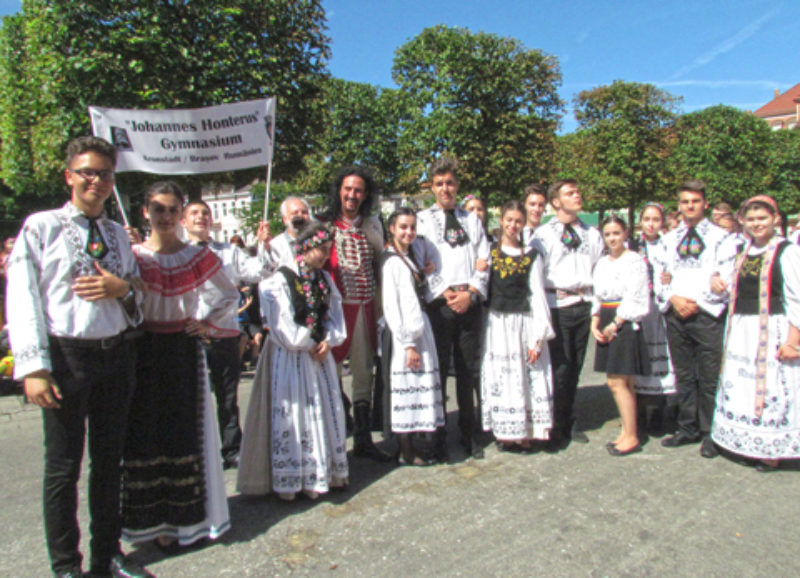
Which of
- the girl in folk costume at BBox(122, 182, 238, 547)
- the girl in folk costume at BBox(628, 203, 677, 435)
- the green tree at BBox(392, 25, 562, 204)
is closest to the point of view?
the girl in folk costume at BBox(122, 182, 238, 547)

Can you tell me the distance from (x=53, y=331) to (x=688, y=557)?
323 cm

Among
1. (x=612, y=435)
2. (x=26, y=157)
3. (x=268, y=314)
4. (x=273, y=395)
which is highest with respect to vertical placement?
(x=26, y=157)

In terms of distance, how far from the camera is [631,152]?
99.6 ft

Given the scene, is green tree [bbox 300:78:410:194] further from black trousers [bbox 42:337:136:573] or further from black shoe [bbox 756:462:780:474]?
black trousers [bbox 42:337:136:573]

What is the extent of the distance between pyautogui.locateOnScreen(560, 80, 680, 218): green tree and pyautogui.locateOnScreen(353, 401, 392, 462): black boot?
29.7m

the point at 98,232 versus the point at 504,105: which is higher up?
the point at 504,105

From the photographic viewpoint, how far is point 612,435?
474 centimetres

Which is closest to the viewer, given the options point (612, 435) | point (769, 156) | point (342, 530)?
point (342, 530)

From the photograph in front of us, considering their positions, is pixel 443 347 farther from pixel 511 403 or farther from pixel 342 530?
pixel 342 530

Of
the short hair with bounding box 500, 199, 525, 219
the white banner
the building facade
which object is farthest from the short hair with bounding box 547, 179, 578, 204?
the building facade

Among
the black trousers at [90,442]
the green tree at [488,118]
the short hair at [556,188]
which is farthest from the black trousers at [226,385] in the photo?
the green tree at [488,118]

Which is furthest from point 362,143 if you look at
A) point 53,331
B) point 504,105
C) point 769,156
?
point 53,331

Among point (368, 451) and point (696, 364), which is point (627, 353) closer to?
point (696, 364)

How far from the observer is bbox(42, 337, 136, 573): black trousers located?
8.14 feet
